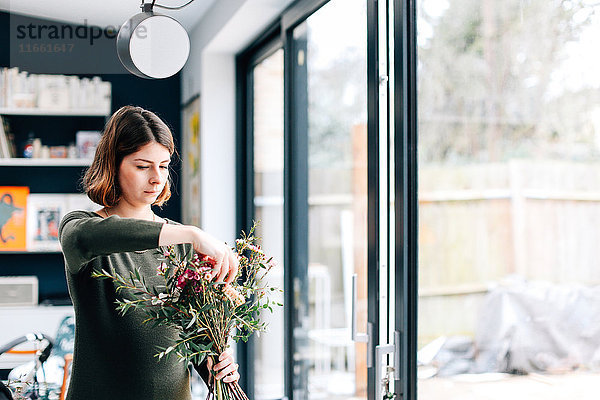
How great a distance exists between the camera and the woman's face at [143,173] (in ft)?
4.64

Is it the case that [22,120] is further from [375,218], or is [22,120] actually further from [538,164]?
[538,164]

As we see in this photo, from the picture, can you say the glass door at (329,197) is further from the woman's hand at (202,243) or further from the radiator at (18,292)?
the radiator at (18,292)

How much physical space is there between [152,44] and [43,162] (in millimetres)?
3095

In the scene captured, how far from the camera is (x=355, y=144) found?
220 centimetres

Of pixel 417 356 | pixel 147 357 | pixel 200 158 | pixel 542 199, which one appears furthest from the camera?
pixel 200 158

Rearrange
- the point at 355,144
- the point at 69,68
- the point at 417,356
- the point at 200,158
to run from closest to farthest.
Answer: the point at 417,356 → the point at 355,144 → the point at 200,158 → the point at 69,68

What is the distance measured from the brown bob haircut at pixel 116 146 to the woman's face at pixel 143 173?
0.5 inches

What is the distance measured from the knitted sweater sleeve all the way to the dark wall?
3381mm

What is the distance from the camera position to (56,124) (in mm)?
4512

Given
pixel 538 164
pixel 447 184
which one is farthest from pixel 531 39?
pixel 447 184

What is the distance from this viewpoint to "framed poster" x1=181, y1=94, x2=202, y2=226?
4082 mm

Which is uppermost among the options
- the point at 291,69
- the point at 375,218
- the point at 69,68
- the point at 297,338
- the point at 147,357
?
the point at 69,68

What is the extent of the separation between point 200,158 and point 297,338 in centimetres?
159

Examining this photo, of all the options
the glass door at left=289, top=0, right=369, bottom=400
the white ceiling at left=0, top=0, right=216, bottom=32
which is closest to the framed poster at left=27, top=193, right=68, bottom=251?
the white ceiling at left=0, top=0, right=216, bottom=32
